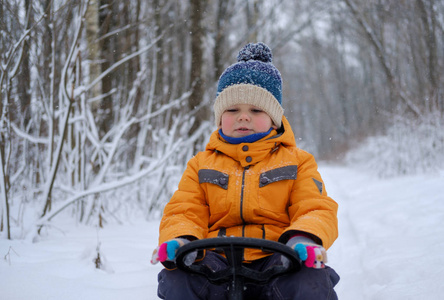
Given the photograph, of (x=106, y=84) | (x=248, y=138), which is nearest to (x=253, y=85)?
(x=248, y=138)

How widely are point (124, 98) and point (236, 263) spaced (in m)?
3.22

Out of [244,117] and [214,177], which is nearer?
[214,177]

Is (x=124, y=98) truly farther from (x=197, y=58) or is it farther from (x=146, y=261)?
(x=146, y=261)

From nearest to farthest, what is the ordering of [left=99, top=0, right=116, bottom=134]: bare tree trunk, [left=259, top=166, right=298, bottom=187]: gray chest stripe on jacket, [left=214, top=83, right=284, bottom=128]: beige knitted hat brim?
[left=259, top=166, right=298, bottom=187]: gray chest stripe on jacket < [left=214, top=83, right=284, bottom=128]: beige knitted hat brim < [left=99, top=0, right=116, bottom=134]: bare tree trunk

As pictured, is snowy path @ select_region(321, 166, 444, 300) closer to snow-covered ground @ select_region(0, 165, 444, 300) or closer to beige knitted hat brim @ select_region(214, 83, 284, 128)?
snow-covered ground @ select_region(0, 165, 444, 300)

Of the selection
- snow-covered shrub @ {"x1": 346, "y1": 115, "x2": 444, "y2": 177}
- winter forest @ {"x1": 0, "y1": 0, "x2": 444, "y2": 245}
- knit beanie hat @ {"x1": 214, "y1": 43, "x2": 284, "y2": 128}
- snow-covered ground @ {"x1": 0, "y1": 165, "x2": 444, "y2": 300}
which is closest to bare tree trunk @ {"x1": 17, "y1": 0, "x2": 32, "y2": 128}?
winter forest @ {"x1": 0, "y1": 0, "x2": 444, "y2": 245}

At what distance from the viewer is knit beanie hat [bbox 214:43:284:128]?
1936 millimetres

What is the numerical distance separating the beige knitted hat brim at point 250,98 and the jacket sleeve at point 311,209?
32 centimetres

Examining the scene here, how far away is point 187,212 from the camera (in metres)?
1.72

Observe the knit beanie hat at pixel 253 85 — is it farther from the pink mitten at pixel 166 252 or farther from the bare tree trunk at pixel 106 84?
the bare tree trunk at pixel 106 84

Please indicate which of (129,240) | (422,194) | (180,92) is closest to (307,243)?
(129,240)

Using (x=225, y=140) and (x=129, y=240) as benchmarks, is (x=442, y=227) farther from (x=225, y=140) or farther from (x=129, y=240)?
(x=129, y=240)

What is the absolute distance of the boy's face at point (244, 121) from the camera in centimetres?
188

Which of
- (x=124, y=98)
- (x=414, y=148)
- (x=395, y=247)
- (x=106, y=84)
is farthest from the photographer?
(x=414, y=148)
